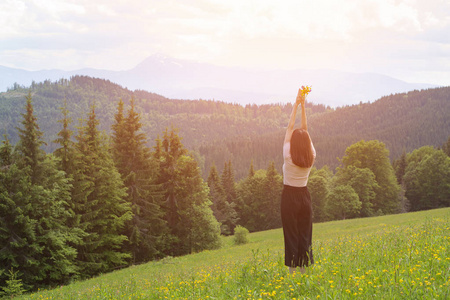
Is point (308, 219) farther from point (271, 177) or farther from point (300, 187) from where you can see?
point (271, 177)

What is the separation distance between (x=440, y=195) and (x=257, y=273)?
233 feet

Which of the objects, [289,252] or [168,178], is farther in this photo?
[168,178]

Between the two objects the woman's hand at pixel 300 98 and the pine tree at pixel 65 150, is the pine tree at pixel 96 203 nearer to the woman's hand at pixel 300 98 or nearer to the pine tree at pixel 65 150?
the pine tree at pixel 65 150

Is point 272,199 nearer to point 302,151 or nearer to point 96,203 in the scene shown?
point 96,203

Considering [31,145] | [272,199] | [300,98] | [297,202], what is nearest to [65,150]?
[31,145]

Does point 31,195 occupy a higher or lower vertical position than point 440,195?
higher

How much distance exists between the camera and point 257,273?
7.19m

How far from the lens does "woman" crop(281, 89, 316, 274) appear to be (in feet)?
21.4

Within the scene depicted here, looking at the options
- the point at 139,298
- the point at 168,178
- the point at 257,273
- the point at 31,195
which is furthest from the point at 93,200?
the point at 257,273

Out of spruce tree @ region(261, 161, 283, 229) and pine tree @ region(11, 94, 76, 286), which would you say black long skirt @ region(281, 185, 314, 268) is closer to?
pine tree @ region(11, 94, 76, 286)

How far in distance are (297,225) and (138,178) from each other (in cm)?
2872

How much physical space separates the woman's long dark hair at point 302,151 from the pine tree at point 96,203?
24.4 meters

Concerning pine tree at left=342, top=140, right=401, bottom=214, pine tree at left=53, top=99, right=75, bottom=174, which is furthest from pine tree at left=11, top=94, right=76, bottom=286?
pine tree at left=342, top=140, right=401, bottom=214

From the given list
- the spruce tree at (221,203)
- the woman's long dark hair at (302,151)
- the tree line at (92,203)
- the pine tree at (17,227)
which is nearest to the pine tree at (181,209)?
the tree line at (92,203)
